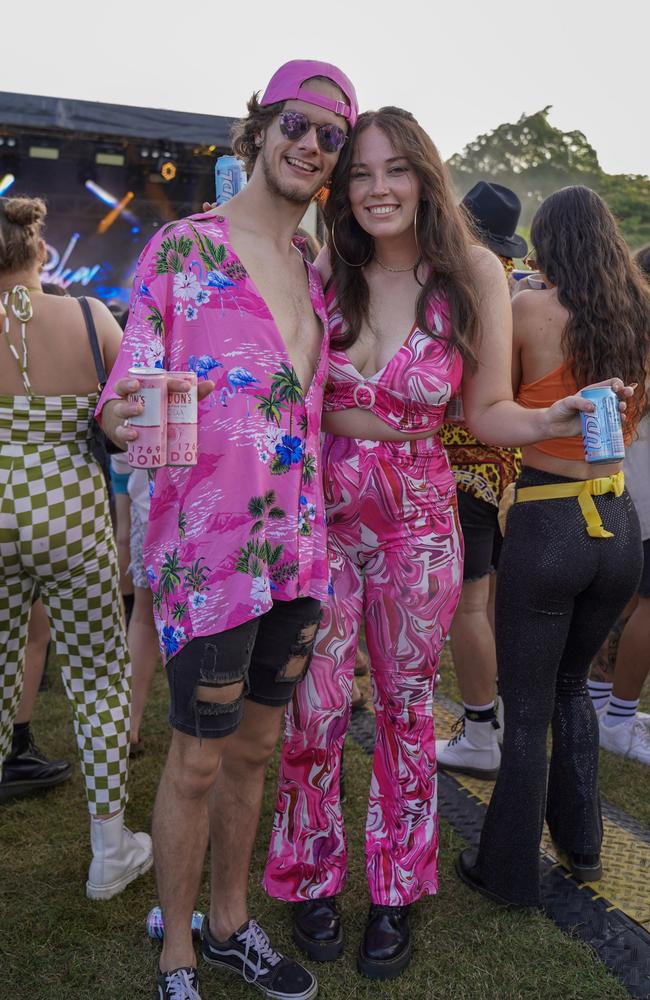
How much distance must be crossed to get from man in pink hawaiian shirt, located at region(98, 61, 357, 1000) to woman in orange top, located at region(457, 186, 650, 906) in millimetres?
695

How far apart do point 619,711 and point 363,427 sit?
230 cm

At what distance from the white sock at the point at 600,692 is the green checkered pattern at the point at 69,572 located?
2381 millimetres

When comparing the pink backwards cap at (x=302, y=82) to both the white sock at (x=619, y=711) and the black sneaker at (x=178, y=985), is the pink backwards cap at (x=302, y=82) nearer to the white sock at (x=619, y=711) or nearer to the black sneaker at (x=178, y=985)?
the black sneaker at (x=178, y=985)

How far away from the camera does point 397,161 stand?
90.1 inches

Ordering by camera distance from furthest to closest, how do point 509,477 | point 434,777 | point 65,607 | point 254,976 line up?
point 509,477, point 65,607, point 434,777, point 254,976

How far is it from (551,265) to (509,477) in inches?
43.5

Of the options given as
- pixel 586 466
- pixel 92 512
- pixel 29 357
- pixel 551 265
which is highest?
pixel 551 265

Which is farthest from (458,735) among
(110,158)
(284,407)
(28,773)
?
(110,158)

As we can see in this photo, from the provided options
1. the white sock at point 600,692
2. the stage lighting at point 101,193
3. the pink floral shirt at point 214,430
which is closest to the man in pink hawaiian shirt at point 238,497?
the pink floral shirt at point 214,430

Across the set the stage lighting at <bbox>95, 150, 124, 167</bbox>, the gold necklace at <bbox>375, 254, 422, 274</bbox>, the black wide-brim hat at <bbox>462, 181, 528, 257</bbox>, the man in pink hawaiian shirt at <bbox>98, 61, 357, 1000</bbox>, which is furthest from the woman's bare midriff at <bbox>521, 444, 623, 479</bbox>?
the stage lighting at <bbox>95, 150, 124, 167</bbox>

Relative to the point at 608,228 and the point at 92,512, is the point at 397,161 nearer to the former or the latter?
the point at 608,228

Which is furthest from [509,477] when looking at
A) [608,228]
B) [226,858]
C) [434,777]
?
[226,858]

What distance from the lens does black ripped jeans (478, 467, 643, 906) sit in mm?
2514

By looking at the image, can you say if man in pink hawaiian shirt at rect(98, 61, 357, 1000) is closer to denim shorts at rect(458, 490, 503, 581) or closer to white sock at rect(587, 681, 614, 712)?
denim shorts at rect(458, 490, 503, 581)
